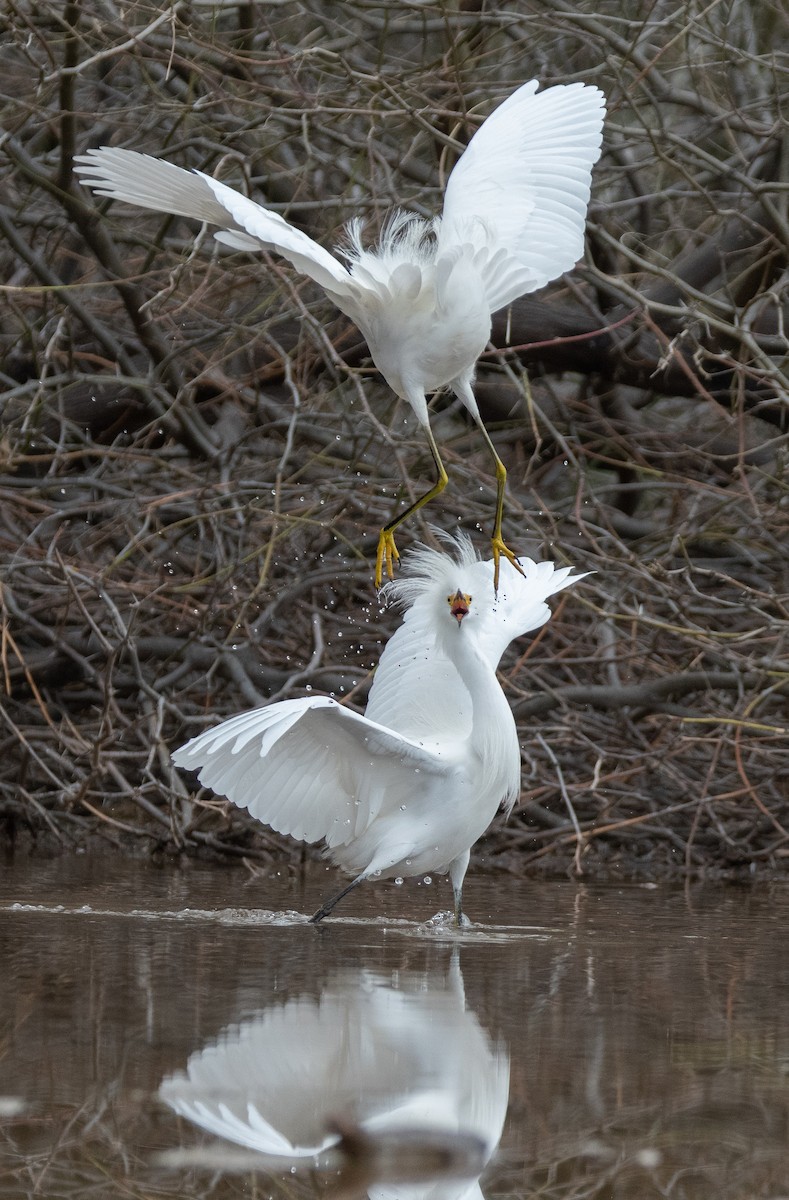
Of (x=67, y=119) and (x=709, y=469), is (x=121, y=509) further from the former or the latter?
(x=709, y=469)

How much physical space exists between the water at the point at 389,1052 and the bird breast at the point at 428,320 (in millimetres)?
1518

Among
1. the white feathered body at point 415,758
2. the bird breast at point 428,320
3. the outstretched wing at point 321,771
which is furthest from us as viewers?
the white feathered body at point 415,758

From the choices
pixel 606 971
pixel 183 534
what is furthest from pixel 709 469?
pixel 606 971

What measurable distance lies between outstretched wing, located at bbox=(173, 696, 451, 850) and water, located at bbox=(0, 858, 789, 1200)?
299mm

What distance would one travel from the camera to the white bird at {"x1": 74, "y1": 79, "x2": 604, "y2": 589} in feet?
13.1

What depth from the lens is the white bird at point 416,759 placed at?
4.52 meters

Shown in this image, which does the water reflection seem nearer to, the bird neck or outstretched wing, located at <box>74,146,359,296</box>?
the bird neck

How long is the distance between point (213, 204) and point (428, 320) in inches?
24.2

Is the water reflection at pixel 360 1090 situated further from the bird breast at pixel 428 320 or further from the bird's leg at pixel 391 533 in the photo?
the bird breast at pixel 428 320

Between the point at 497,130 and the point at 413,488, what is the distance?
154cm

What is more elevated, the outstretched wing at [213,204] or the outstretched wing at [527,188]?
the outstretched wing at [527,188]

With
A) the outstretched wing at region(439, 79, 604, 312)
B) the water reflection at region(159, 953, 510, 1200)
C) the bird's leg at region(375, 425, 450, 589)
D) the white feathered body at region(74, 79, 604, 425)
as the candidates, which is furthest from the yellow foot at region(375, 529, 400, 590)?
the water reflection at region(159, 953, 510, 1200)

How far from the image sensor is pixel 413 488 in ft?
20.0

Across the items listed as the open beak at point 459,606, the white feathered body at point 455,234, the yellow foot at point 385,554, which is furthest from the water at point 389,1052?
the white feathered body at point 455,234
